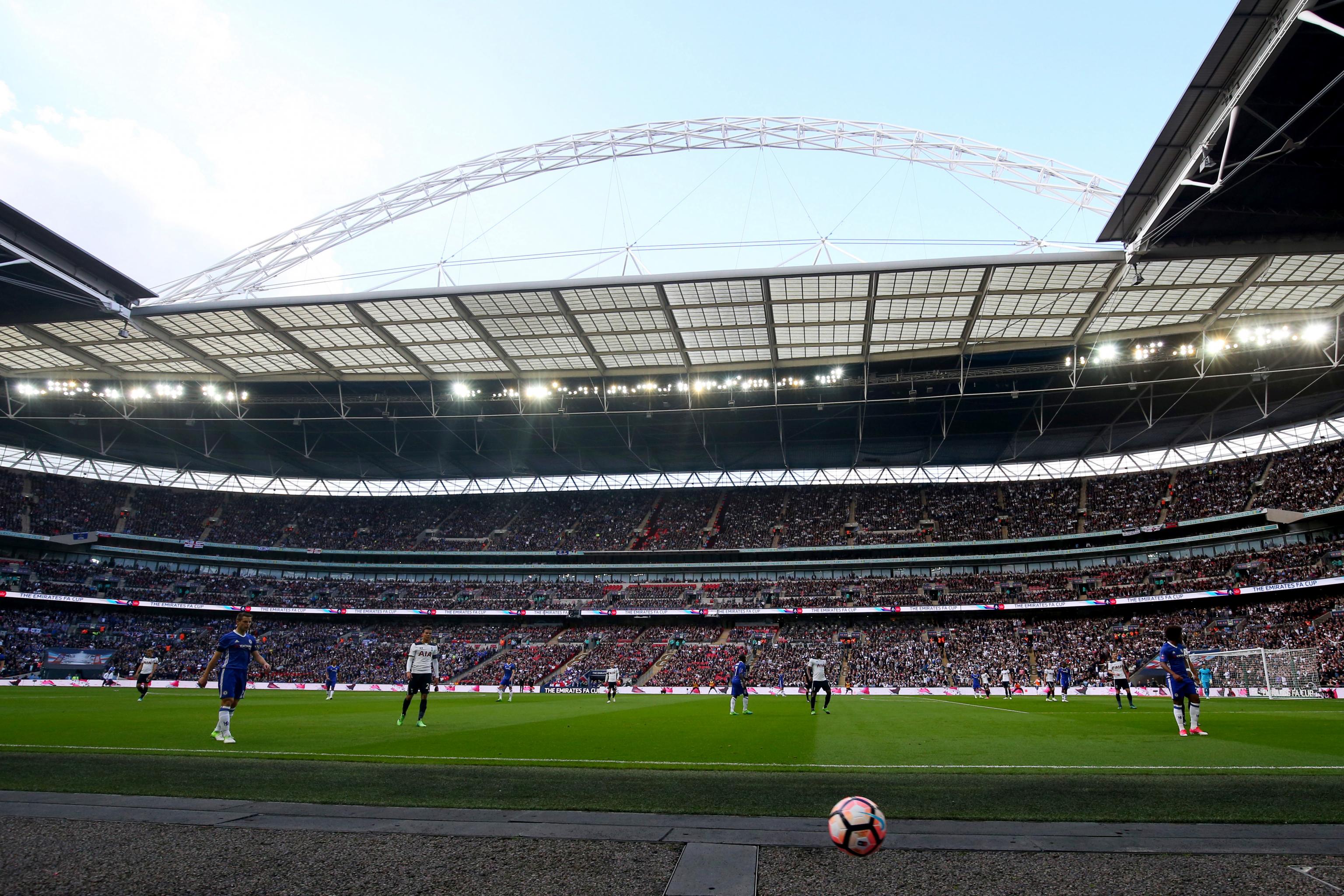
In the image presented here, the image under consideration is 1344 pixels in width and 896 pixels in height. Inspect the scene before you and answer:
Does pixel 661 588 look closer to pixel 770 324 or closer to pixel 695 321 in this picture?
pixel 695 321

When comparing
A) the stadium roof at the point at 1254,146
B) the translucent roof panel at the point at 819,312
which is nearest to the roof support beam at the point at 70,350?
the translucent roof panel at the point at 819,312

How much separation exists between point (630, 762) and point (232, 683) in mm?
6450

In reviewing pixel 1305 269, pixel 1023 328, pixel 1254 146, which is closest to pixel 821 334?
pixel 1023 328

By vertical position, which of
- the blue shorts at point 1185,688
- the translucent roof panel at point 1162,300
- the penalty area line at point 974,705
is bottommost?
the penalty area line at point 974,705

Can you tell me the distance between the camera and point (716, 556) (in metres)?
54.4

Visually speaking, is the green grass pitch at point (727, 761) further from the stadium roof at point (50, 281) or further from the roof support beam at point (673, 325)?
the roof support beam at point (673, 325)

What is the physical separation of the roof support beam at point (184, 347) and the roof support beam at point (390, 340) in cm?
915

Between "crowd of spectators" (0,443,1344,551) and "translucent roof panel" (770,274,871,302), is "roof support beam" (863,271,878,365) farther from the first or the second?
"crowd of spectators" (0,443,1344,551)

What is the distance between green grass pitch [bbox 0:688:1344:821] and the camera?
5.71 m

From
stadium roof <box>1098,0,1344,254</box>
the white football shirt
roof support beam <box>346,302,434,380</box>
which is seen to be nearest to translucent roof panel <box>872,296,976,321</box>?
stadium roof <box>1098,0,1344,254</box>

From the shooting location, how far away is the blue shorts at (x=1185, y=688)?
36.9ft

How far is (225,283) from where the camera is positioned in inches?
1218

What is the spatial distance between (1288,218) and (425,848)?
90.8 feet

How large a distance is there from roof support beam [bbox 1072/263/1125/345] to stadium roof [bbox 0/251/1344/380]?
3.2 inches
